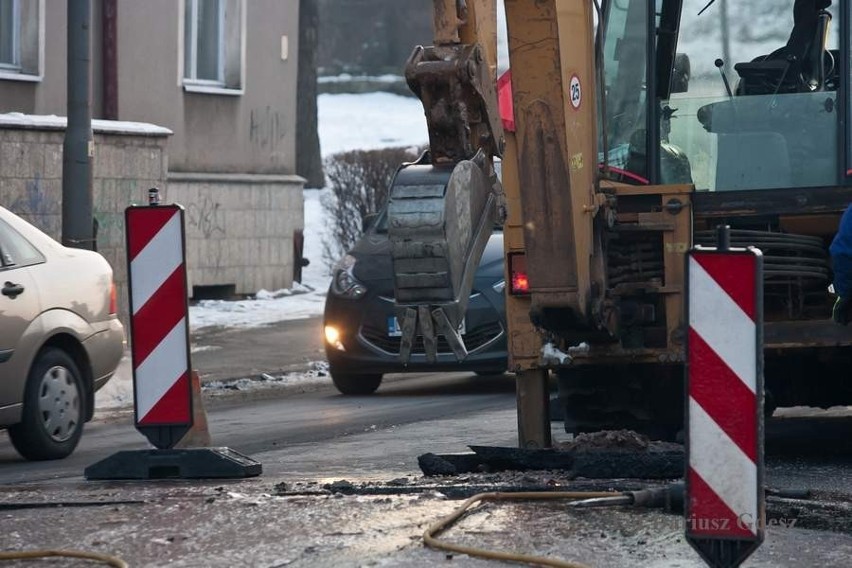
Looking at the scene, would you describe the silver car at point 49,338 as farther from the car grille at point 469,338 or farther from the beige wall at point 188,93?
the beige wall at point 188,93

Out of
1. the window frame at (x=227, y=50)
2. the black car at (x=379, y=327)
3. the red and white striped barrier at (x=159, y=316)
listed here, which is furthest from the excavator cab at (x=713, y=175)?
the window frame at (x=227, y=50)

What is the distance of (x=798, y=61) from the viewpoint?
9.75m

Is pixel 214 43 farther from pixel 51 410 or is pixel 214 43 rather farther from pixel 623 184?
pixel 623 184

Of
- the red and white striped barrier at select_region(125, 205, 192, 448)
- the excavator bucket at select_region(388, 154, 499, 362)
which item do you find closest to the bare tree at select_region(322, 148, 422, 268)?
the red and white striped barrier at select_region(125, 205, 192, 448)

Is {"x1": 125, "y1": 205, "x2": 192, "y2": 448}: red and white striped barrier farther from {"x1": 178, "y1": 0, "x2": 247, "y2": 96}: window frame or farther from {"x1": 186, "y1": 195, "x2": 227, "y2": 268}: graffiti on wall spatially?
{"x1": 178, "y1": 0, "x2": 247, "y2": 96}: window frame

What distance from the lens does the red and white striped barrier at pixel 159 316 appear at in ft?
27.9

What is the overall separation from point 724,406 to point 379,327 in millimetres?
8395

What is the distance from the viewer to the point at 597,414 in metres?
9.80

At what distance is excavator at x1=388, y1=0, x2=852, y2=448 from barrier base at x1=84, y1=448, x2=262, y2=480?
1370mm

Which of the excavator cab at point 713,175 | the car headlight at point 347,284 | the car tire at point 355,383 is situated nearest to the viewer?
the excavator cab at point 713,175

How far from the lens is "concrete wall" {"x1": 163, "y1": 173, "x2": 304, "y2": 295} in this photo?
21875 mm

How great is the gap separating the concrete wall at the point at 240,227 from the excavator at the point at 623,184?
38.1ft

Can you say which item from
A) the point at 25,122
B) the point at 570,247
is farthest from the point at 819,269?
the point at 25,122

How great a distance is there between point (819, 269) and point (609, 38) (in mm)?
1699
